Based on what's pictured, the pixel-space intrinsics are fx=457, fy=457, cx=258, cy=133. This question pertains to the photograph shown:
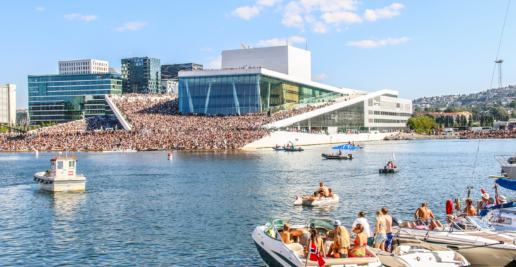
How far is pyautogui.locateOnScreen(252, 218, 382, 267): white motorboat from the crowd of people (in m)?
69.4

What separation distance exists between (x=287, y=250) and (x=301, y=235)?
1346 mm

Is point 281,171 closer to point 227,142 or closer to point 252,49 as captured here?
point 227,142

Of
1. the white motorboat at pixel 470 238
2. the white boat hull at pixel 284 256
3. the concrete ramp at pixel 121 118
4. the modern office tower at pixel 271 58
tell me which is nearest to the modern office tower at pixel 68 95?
the concrete ramp at pixel 121 118

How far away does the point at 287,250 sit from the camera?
51.8 feet

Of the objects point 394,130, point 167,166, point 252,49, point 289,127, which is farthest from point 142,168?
point 394,130

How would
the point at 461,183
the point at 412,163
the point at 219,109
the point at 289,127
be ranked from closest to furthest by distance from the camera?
the point at 461,183 → the point at 412,163 → the point at 289,127 → the point at 219,109

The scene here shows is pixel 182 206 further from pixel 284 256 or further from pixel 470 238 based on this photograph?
pixel 470 238

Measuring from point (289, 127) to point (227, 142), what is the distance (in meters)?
18.5

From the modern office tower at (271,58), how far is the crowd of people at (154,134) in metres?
23.5

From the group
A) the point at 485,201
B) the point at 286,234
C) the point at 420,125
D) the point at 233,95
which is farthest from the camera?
the point at 420,125

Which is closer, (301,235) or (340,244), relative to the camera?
(340,244)

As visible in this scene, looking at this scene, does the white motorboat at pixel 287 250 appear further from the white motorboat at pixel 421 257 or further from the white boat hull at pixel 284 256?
the white motorboat at pixel 421 257

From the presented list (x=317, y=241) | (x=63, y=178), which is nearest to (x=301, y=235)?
(x=317, y=241)

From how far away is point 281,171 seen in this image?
5022 centimetres
